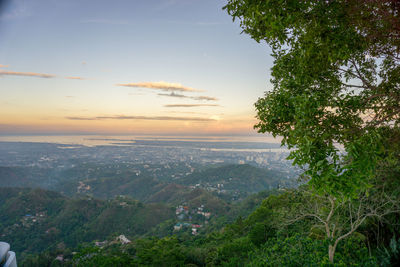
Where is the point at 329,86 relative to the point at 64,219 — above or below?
above

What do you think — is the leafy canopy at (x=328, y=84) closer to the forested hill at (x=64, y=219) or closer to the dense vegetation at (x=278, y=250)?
the dense vegetation at (x=278, y=250)

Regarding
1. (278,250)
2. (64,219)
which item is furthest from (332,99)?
(64,219)

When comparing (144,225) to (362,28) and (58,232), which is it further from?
(362,28)

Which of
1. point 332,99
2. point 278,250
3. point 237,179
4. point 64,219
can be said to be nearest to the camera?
point 332,99

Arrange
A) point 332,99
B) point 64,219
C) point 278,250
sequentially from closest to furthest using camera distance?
point 332,99, point 278,250, point 64,219

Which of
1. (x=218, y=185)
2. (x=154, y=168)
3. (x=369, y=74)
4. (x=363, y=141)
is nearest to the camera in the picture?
(x=363, y=141)

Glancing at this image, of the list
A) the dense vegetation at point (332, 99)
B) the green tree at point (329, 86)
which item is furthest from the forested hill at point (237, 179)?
the green tree at point (329, 86)

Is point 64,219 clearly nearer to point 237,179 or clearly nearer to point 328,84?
point 237,179

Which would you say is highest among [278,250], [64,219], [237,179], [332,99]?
[332,99]

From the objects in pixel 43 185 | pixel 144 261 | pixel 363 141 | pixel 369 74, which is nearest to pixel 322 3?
pixel 363 141
